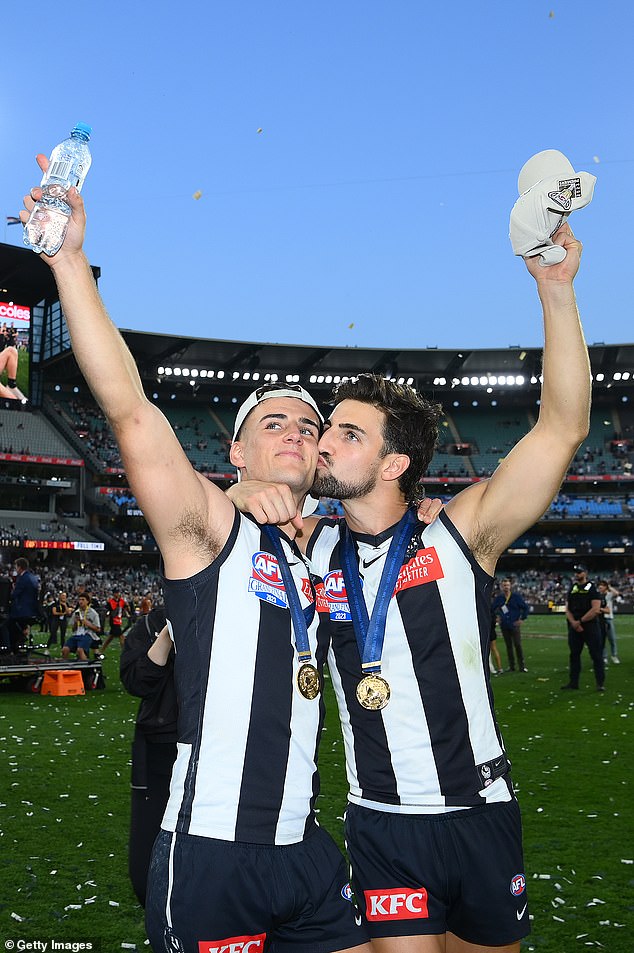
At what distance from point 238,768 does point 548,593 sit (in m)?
47.8

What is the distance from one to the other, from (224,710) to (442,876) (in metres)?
1.00

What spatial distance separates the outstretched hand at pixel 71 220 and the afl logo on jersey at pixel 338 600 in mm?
1492

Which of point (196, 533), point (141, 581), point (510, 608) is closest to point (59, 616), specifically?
point (510, 608)

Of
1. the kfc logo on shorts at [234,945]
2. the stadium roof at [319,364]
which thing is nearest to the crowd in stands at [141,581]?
the stadium roof at [319,364]

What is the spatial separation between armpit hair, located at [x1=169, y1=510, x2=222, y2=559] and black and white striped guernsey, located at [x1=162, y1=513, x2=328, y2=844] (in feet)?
0.15

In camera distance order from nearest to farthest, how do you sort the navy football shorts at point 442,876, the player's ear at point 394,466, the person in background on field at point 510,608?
the navy football shorts at point 442,876 → the player's ear at point 394,466 → the person in background on field at point 510,608

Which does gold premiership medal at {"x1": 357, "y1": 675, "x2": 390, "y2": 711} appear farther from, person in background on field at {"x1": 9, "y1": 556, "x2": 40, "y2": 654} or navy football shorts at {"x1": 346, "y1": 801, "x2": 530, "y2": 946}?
person in background on field at {"x1": 9, "y1": 556, "x2": 40, "y2": 654}

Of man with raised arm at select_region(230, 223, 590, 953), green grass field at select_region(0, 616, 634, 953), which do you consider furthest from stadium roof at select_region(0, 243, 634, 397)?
man with raised arm at select_region(230, 223, 590, 953)

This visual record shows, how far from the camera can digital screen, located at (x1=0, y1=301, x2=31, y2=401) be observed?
40969 mm

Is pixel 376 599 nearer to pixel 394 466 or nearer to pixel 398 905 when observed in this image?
pixel 394 466

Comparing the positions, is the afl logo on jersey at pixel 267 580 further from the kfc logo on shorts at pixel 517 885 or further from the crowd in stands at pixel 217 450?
the crowd in stands at pixel 217 450

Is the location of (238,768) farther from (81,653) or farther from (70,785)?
(81,653)

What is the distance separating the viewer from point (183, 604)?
99.2 inches

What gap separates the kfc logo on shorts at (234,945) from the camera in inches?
87.9
